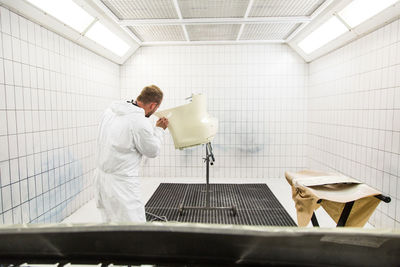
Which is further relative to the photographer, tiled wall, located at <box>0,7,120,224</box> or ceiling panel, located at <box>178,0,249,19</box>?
ceiling panel, located at <box>178,0,249,19</box>

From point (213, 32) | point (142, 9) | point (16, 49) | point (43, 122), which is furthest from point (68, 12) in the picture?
point (213, 32)

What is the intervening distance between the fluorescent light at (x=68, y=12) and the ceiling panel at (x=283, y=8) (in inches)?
77.5

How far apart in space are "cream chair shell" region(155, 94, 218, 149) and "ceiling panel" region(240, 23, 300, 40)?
1.77 m

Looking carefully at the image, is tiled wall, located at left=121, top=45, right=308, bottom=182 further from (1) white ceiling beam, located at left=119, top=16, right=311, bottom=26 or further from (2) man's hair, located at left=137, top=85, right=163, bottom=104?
(2) man's hair, located at left=137, top=85, right=163, bottom=104

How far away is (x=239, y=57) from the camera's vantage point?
4.07 m

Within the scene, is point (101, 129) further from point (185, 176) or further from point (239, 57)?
point (239, 57)

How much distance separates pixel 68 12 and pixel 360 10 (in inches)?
123

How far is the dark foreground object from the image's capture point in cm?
57

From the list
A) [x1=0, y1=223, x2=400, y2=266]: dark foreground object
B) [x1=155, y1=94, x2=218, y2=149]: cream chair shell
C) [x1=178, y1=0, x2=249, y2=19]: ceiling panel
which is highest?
[x1=178, y1=0, x2=249, y2=19]: ceiling panel

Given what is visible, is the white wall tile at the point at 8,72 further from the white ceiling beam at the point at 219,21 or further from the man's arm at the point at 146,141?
the white ceiling beam at the point at 219,21

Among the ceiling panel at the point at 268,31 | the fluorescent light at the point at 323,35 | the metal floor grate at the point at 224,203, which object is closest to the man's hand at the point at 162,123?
the metal floor grate at the point at 224,203

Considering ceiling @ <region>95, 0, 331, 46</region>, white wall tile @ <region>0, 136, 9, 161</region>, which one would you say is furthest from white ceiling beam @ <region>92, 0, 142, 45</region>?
white wall tile @ <region>0, 136, 9, 161</region>

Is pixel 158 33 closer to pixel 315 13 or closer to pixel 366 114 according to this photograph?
pixel 315 13

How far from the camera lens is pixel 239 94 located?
4.13 m
